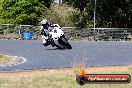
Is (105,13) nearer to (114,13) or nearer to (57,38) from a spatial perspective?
(114,13)

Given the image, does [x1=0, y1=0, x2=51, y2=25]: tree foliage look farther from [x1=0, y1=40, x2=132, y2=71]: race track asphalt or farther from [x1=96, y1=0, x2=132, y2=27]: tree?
[x1=0, y1=40, x2=132, y2=71]: race track asphalt

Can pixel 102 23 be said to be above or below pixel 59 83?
below

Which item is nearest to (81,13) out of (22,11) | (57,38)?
(22,11)

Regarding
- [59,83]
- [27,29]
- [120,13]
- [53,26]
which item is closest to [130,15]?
[120,13]

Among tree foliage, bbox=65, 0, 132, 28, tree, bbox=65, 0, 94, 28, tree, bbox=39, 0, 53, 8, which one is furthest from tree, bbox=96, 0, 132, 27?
tree, bbox=39, 0, 53, 8

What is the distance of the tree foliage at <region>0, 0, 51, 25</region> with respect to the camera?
40562 mm

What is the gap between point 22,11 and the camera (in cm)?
4106

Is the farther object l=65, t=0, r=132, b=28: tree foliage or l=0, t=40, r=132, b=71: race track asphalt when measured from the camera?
l=65, t=0, r=132, b=28: tree foliage

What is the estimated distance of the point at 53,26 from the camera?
26.0 meters

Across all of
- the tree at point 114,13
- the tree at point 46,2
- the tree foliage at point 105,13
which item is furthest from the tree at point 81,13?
the tree at point 46,2

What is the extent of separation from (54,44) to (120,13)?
14783 mm

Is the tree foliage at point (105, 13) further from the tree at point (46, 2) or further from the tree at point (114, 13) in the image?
the tree at point (46, 2)

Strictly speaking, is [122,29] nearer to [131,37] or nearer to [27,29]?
[131,37]

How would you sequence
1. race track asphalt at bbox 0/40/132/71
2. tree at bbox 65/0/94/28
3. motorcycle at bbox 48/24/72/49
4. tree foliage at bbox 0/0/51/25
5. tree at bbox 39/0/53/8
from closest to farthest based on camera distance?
1. race track asphalt at bbox 0/40/132/71
2. motorcycle at bbox 48/24/72/49
3. tree at bbox 65/0/94/28
4. tree foliage at bbox 0/0/51/25
5. tree at bbox 39/0/53/8
